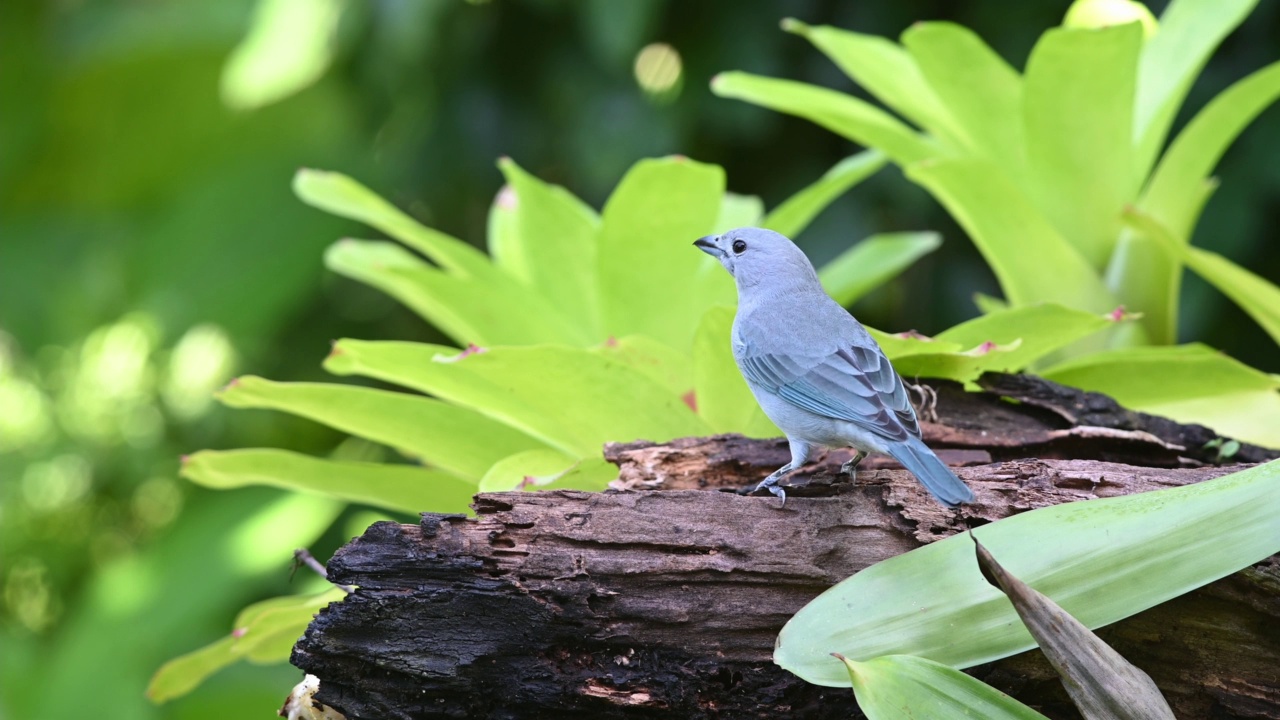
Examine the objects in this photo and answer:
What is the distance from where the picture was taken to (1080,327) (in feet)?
4.33

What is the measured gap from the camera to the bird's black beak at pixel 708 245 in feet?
4.91

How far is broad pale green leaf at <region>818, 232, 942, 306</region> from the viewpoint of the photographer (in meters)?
1.67

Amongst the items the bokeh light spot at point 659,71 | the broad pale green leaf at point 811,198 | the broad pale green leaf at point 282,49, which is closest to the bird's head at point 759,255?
the broad pale green leaf at point 811,198

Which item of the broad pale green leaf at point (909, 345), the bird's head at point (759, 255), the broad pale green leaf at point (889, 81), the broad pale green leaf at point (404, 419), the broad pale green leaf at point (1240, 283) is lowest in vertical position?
the broad pale green leaf at point (404, 419)

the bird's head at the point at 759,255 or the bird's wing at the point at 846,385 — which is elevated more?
the bird's head at the point at 759,255

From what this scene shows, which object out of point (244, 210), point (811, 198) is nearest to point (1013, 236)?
point (811, 198)

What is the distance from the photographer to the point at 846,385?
122 cm

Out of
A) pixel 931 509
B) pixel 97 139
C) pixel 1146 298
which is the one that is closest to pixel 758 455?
pixel 931 509

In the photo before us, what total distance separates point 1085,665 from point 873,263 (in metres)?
Result: 0.95

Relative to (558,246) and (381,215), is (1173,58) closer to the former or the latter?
(558,246)

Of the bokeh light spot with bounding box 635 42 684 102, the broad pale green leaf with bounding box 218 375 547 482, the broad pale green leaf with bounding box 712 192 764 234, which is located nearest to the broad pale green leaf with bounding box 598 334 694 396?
the broad pale green leaf with bounding box 218 375 547 482

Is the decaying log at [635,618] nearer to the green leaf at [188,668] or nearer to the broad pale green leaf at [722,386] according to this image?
the broad pale green leaf at [722,386]

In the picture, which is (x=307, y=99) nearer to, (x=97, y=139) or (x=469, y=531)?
(x=97, y=139)

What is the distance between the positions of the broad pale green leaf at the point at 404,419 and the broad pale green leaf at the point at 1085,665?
0.78 meters
